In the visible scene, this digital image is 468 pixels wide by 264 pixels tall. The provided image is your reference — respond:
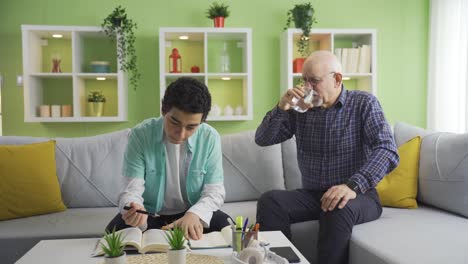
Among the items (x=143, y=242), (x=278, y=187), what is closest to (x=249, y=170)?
(x=278, y=187)

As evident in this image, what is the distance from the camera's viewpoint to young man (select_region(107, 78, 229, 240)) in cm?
172

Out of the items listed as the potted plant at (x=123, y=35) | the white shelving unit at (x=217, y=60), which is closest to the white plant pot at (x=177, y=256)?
the white shelving unit at (x=217, y=60)

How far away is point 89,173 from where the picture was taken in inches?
104

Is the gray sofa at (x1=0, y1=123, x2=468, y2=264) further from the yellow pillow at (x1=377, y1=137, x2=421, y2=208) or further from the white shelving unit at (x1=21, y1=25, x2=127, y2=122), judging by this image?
the white shelving unit at (x1=21, y1=25, x2=127, y2=122)

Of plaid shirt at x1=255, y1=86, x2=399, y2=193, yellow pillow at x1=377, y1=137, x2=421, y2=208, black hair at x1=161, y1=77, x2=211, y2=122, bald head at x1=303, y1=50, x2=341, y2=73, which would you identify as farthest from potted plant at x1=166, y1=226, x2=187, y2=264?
yellow pillow at x1=377, y1=137, x2=421, y2=208

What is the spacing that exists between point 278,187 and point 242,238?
1404 millimetres

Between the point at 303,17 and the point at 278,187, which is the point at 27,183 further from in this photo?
the point at 303,17

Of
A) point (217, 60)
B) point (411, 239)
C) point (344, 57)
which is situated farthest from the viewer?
point (217, 60)

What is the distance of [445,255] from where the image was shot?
1.62m

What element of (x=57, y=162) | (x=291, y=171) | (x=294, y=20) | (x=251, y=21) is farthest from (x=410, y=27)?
(x=57, y=162)

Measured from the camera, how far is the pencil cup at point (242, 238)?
136cm

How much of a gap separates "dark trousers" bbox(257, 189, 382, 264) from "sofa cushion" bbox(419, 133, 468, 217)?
0.39m

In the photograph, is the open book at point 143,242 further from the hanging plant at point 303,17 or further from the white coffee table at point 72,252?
the hanging plant at point 303,17

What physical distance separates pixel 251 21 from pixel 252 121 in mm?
853
